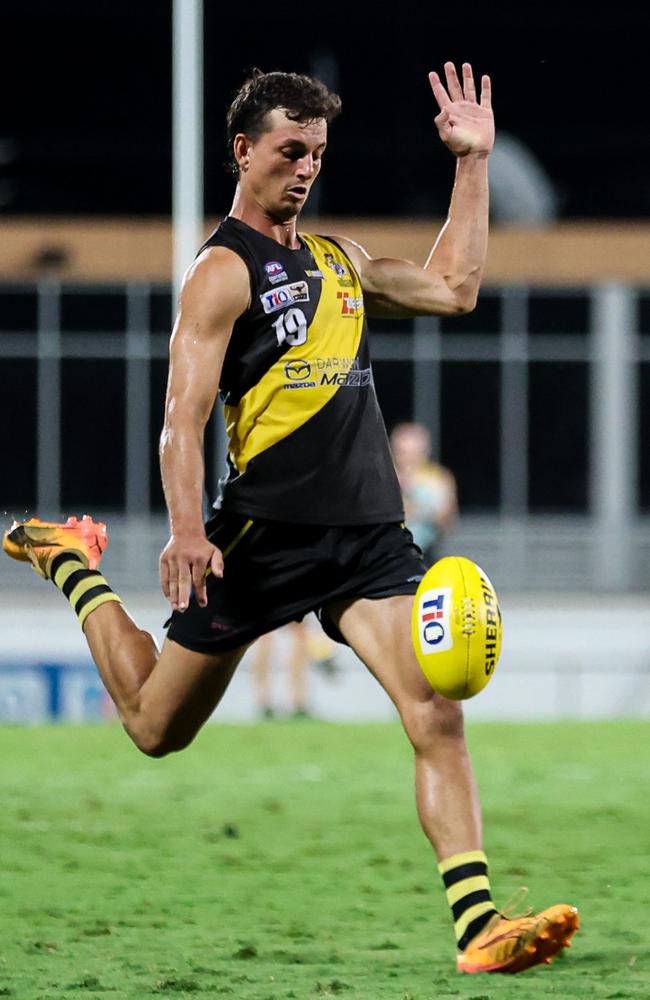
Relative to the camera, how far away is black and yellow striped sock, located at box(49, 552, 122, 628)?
6.13m

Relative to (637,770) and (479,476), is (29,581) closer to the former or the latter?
(479,476)

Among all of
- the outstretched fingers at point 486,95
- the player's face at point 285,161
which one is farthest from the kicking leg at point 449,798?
the outstretched fingers at point 486,95

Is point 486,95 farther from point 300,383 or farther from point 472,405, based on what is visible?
point 472,405

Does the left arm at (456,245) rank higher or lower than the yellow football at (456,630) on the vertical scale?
higher

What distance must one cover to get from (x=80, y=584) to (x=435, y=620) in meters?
1.36

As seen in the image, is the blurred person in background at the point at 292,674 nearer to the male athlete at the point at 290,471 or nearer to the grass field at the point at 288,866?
the grass field at the point at 288,866

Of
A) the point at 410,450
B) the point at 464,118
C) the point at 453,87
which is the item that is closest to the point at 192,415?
the point at 464,118

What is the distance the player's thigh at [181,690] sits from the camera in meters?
5.59

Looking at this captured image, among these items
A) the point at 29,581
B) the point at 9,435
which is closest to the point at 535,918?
the point at 29,581

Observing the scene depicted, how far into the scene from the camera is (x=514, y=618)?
1088 inches

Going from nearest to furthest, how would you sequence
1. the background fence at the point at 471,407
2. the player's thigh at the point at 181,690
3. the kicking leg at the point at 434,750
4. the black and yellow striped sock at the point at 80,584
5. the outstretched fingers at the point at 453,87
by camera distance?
the kicking leg at the point at 434,750
the player's thigh at the point at 181,690
the outstretched fingers at the point at 453,87
the black and yellow striped sock at the point at 80,584
the background fence at the point at 471,407

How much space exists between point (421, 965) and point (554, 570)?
26749mm

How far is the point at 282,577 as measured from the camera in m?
5.52

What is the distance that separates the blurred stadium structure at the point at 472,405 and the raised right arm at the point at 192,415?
2517 centimetres
